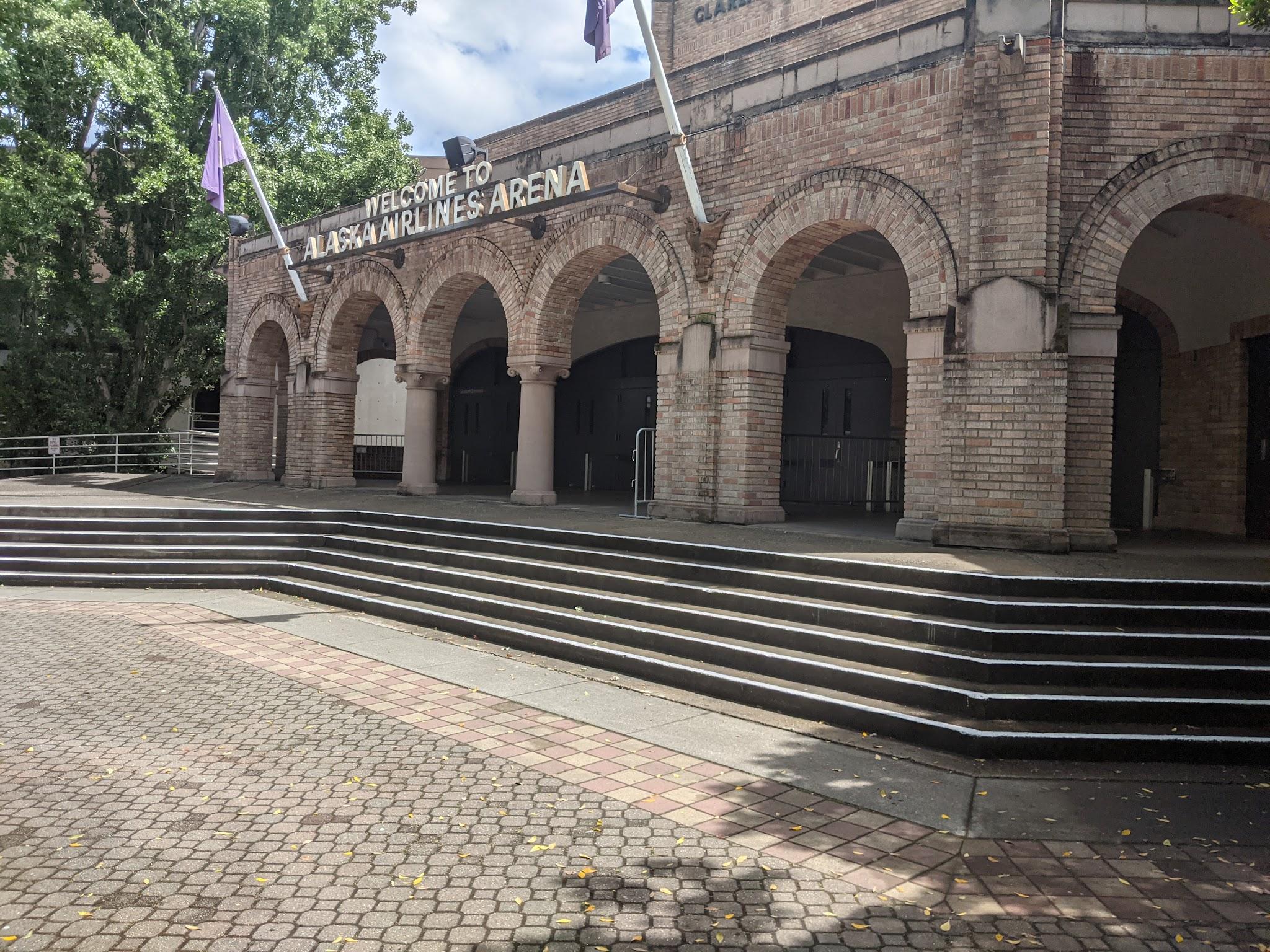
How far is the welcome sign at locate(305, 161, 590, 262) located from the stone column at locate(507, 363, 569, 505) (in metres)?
2.28

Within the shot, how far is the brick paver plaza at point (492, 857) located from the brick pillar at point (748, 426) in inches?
203

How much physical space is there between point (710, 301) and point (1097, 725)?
21.6 feet

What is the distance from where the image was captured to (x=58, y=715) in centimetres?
544

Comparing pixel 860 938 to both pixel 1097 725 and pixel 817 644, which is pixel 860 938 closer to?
Answer: pixel 1097 725

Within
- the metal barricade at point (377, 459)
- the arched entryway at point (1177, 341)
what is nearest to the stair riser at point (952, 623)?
the arched entryway at point (1177, 341)

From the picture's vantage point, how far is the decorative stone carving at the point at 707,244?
10.5 metres

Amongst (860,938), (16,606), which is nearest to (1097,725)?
(860,938)

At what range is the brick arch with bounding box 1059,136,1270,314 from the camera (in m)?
8.19

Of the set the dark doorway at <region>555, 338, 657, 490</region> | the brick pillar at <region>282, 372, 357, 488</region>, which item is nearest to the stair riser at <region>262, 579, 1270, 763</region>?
the brick pillar at <region>282, 372, 357, 488</region>

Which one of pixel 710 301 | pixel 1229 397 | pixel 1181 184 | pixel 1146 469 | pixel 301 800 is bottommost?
pixel 301 800

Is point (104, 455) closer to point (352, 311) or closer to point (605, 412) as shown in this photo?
point (352, 311)

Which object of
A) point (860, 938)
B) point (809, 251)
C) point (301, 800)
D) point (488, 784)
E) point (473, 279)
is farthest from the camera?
point (473, 279)

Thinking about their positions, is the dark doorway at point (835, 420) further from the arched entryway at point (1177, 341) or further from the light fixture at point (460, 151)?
the light fixture at point (460, 151)

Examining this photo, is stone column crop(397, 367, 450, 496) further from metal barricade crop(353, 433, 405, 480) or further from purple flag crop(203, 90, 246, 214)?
metal barricade crop(353, 433, 405, 480)
